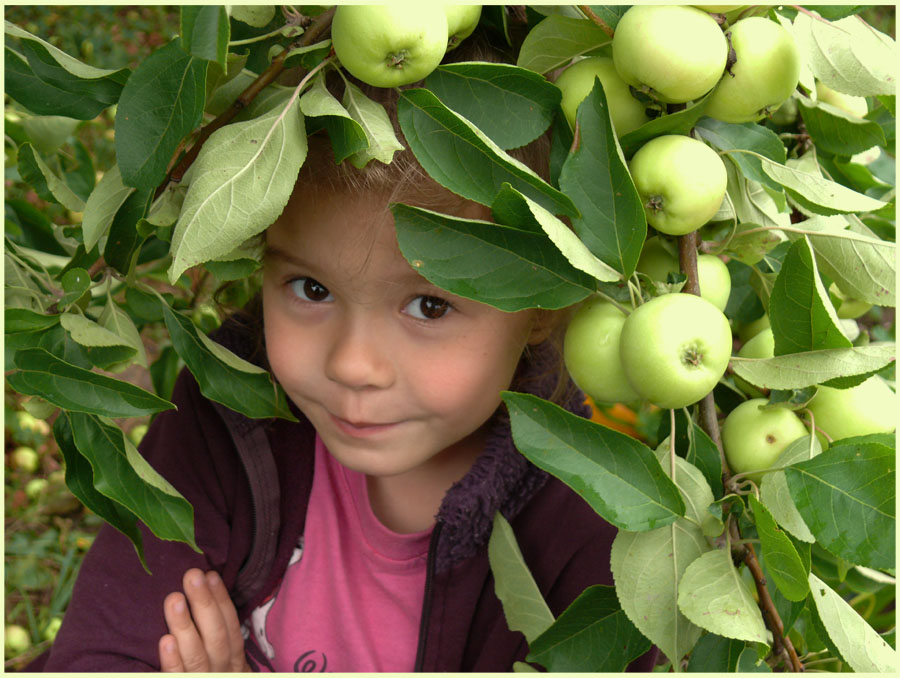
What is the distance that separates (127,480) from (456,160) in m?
0.41

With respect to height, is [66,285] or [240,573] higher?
[66,285]

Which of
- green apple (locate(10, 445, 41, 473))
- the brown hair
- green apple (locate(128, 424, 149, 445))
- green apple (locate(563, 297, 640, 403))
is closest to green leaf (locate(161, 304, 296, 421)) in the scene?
the brown hair

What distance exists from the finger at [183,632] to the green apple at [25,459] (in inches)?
50.0

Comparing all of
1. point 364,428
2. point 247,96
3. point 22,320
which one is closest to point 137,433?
point 364,428

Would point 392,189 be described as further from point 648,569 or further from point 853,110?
point 853,110

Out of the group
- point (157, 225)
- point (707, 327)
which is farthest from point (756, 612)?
point (157, 225)

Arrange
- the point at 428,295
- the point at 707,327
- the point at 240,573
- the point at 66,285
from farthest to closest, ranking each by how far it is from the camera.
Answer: the point at 240,573, the point at 428,295, the point at 66,285, the point at 707,327

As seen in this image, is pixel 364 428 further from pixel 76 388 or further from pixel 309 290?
pixel 76 388

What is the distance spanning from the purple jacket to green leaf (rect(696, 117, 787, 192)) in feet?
1.64

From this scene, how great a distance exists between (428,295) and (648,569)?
34 cm

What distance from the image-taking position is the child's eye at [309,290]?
0.88 m

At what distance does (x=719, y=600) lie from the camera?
1.96ft

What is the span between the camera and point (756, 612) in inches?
24.3

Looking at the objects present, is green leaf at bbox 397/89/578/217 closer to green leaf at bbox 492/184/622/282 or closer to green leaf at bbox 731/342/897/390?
green leaf at bbox 492/184/622/282
